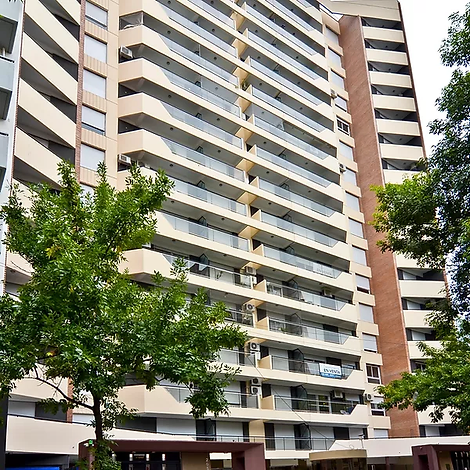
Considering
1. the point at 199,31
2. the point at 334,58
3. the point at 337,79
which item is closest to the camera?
the point at 199,31

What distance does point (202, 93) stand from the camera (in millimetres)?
35344

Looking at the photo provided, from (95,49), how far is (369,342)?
24.9 m

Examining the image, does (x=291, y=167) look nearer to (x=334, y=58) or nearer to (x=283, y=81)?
(x=283, y=81)

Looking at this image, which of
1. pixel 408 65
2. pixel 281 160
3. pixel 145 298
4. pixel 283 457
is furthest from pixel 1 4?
pixel 408 65

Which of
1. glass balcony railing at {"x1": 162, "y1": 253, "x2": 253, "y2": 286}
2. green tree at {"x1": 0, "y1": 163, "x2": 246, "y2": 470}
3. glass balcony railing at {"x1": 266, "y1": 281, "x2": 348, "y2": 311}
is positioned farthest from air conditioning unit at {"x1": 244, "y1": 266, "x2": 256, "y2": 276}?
green tree at {"x1": 0, "y1": 163, "x2": 246, "y2": 470}

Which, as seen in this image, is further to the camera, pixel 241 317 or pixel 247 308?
pixel 247 308

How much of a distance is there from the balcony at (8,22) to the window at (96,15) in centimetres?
1109

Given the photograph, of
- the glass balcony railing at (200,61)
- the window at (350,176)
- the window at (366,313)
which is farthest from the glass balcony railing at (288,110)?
the window at (366,313)

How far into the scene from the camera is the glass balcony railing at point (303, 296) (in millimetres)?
35503

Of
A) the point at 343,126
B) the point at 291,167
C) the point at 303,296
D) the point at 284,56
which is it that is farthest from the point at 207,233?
the point at 343,126

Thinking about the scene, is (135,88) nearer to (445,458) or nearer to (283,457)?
(283,457)

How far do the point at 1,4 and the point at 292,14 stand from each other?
2960 centimetres

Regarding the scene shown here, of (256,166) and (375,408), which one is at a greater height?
(256,166)

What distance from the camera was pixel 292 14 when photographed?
4572 centimetres
